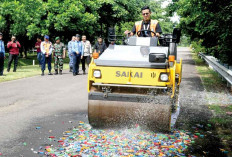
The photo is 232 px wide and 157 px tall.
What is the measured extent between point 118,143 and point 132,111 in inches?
26.3

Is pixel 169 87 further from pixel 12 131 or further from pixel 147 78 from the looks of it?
pixel 12 131

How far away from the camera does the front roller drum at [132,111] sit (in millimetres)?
5328

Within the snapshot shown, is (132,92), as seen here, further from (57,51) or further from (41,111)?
(57,51)

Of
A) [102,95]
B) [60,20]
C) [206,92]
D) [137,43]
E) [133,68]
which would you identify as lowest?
[206,92]

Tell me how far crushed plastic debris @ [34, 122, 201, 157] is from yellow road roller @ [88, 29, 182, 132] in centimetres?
19

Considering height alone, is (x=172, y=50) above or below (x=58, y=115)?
above

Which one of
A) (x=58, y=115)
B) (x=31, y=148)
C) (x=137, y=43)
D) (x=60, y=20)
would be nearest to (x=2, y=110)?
(x=58, y=115)

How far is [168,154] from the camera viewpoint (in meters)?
4.62

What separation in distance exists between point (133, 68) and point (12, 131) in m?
2.52

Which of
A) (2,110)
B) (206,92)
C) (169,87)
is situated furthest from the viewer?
(206,92)

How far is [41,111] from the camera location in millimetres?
7410

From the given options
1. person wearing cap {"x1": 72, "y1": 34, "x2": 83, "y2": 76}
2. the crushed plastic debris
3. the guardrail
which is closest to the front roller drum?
the crushed plastic debris

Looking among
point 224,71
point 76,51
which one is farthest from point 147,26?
point 76,51

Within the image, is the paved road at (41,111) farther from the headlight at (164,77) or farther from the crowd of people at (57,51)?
the crowd of people at (57,51)
